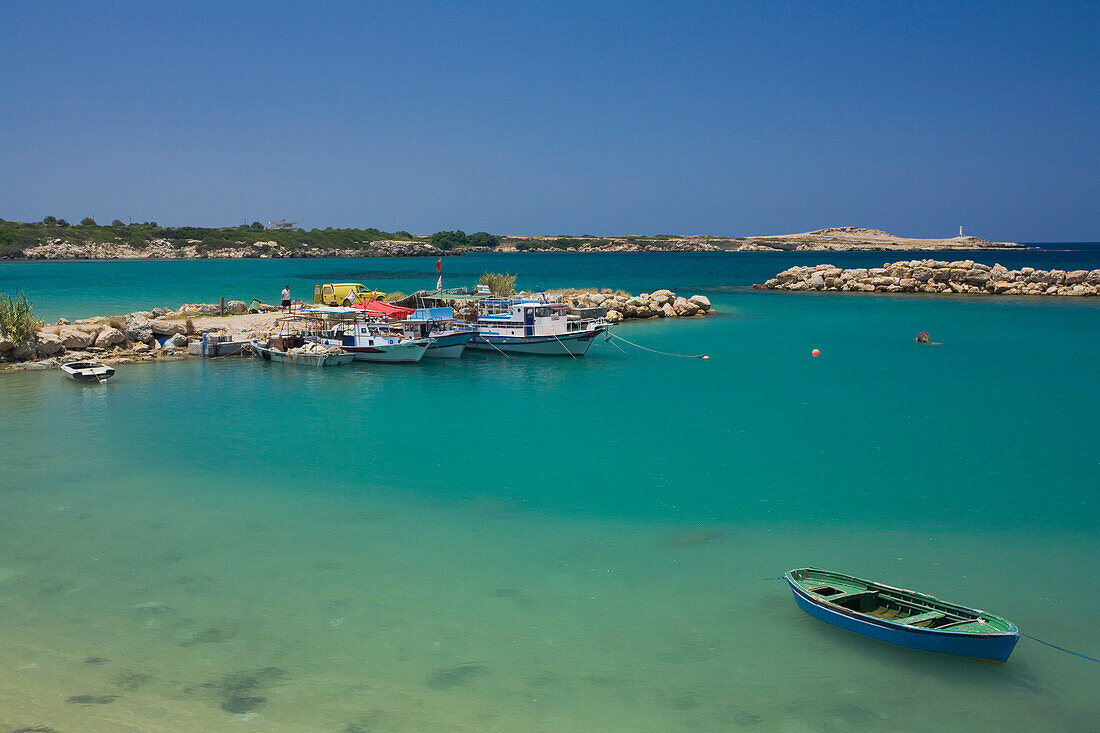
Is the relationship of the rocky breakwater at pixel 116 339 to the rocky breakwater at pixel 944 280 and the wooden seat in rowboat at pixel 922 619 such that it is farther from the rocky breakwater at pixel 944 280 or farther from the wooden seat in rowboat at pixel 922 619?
the rocky breakwater at pixel 944 280

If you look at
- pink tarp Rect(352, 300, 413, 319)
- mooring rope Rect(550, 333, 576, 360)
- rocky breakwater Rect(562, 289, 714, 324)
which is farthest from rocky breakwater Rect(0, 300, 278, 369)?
rocky breakwater Rect(562, 289, 714, 324)

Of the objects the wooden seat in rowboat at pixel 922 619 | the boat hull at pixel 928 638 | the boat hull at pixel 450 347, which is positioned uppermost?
the boat hull at pixel 450 347

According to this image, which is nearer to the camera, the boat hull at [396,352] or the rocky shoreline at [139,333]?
the rocky shoreline at [139,333]

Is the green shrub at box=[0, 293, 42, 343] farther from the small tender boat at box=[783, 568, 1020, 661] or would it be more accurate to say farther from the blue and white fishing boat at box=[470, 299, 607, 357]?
the small tender boat at box=[783, 568, 1020, 661]

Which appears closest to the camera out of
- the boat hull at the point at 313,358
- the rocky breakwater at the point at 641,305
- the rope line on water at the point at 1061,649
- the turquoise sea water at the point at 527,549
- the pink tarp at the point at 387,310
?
the turquoise sea water at the point at 527,549

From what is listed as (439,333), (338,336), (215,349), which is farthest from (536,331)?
(215,349)

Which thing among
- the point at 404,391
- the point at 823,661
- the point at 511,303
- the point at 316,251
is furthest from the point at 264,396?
the point at 316,251

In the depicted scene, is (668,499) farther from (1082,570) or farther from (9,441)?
(9,441)

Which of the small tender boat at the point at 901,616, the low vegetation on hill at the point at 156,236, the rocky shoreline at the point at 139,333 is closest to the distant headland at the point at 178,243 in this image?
the low vegetation on hill at the point at 156,236
